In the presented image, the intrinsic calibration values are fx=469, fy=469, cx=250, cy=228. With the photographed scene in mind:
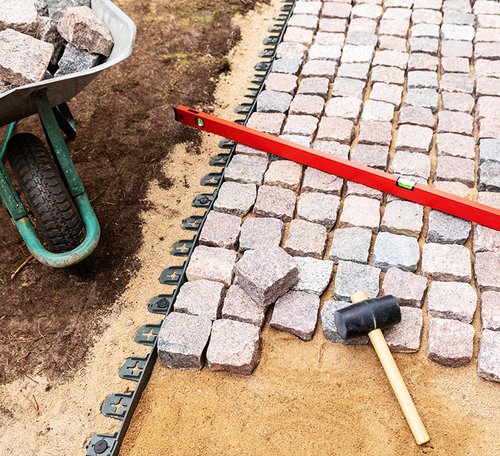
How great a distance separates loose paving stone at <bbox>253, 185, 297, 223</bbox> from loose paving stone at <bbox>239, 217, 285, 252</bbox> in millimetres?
90

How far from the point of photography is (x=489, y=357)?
9.11 feet

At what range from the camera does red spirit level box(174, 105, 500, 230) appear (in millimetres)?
3355

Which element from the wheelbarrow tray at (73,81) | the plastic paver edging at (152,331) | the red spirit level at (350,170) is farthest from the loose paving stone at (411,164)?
the wheelbarrow tray at (73,81)

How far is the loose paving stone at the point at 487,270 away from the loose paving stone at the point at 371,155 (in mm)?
1050

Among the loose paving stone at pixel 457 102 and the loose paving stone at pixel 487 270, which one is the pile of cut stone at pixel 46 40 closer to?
the loose paving stone at pixel 487 270

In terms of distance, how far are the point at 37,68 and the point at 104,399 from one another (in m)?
2.04

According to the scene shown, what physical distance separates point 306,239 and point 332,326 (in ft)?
2.41

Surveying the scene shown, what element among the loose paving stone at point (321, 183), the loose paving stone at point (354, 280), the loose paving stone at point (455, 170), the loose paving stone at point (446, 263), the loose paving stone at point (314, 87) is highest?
the loose paving stone at point (314, 87)

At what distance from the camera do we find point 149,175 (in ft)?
13.7

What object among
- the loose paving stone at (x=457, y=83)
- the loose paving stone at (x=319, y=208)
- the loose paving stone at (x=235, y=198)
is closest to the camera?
the loose paving stone at (x=319, y=208)

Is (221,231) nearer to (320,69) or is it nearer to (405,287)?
(405,287)

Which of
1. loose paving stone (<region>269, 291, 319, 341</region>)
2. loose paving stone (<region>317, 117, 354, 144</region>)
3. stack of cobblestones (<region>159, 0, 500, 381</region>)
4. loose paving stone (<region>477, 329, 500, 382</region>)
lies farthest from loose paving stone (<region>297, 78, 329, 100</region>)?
loose paving stone (<region>477, 329, 500, 382</region>)

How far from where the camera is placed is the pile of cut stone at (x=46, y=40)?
109 inches

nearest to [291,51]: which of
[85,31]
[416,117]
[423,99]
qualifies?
[423,99]
